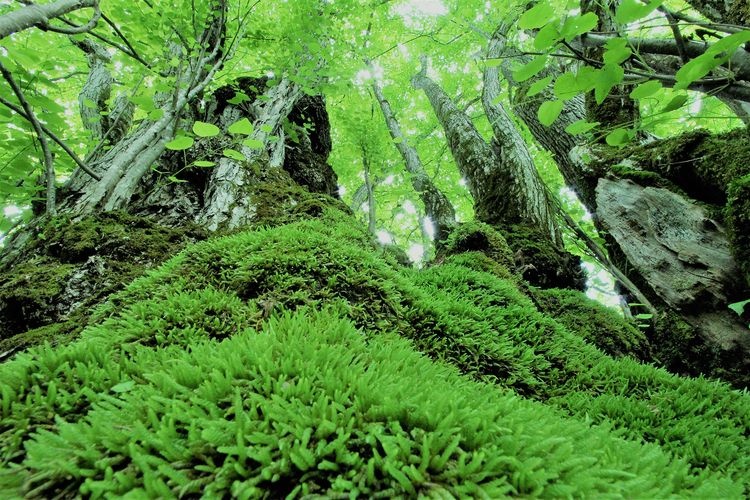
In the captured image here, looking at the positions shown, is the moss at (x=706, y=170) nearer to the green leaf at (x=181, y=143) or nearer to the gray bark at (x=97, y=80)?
the green leaf at (x=181, y=143)

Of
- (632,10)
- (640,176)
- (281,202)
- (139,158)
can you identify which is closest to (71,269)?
(139,158)

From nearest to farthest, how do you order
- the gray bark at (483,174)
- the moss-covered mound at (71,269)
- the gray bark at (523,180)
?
the moss-covered mound at (71,269) → the gray bark at (523,180) → the gray bark at (483,174)

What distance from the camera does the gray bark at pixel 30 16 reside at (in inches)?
58.3

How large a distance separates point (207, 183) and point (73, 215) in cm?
146

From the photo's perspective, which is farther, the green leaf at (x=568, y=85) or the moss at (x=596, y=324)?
the moss at (x=596, y=324)

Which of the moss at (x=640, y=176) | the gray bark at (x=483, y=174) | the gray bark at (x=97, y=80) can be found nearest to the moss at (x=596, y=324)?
the moss at (x=640, y=176)

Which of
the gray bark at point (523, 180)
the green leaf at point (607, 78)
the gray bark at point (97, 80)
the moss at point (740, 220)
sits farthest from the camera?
the gray bark at point (97, 80)

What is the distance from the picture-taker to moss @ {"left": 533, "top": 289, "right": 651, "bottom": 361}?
139 inches

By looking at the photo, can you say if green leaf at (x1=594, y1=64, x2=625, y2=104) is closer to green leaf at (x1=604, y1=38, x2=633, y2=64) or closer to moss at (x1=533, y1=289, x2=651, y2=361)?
green leaf at (x1=604, y1=38, x2=633, y2=64)

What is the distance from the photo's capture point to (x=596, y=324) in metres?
3.68

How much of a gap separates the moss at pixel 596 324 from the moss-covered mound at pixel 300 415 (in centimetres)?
126

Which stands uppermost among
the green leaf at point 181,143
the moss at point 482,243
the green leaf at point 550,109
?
the green leaf at point 550,109

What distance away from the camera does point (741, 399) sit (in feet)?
7.33

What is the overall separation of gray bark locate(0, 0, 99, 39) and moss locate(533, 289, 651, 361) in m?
4.22
